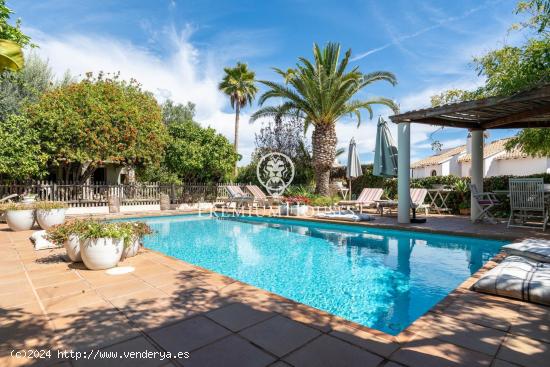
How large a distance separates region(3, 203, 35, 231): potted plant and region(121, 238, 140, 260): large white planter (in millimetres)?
4977

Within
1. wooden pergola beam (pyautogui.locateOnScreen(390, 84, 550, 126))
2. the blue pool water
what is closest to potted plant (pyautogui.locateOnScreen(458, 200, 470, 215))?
wooden pergola beam (pyautogui.locateOnScreen(390, 84, 550, 126))

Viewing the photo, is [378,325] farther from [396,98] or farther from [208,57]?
[208,57]

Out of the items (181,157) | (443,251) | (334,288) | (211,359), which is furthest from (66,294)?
(181,157)

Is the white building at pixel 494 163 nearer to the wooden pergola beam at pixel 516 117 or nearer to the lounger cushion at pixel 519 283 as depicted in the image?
the wooden pergola beam at pixel 516 117

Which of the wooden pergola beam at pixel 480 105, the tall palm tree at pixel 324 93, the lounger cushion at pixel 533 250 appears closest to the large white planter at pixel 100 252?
the lounger cushion at pixel 533 250

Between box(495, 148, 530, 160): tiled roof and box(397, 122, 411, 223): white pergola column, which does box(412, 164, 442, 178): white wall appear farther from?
box(397, 122, 411, 223): white pergola column

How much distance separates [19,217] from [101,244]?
5598 millimetres

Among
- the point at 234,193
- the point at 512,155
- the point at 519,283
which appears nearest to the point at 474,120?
the point at 519,283

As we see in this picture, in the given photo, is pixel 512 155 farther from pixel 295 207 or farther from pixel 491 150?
pixel 295 207

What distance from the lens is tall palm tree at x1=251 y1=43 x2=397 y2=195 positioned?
44.4 ft

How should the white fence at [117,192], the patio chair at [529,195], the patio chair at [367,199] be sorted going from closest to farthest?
1. the patio chair at [529,195]
2. the patio chair at [367,199]
3. the white fence at [117,192]

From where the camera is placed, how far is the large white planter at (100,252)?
4.31 m

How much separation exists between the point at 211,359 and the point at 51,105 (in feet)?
47.7

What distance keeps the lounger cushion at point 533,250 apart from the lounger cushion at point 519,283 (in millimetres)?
448
